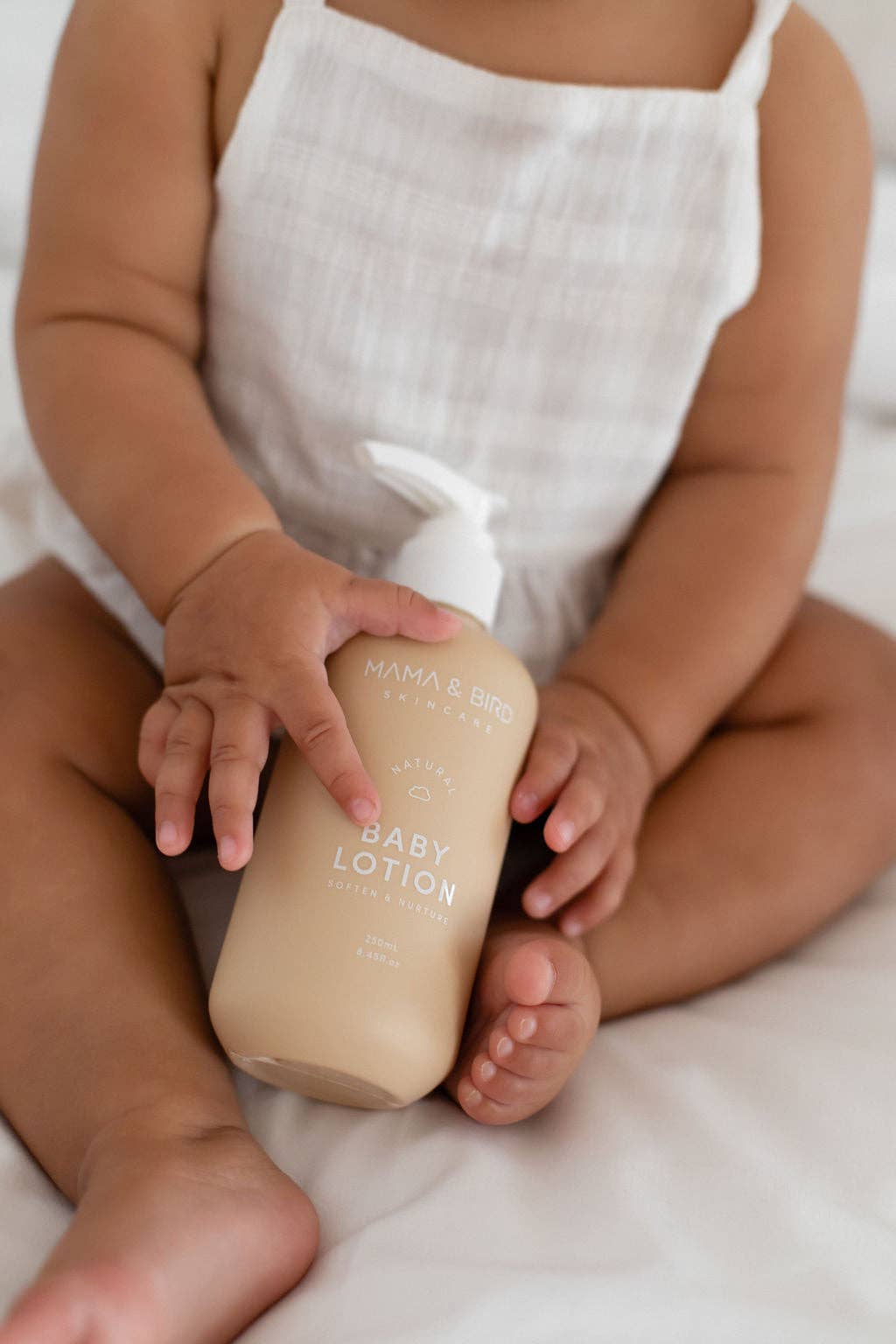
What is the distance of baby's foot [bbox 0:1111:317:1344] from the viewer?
373mm

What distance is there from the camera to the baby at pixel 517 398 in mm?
604

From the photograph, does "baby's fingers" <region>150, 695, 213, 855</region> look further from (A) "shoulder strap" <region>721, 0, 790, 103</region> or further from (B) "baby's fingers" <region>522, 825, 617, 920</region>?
(A) "shoulder strap" <region>721, 0, 790, 103</region>

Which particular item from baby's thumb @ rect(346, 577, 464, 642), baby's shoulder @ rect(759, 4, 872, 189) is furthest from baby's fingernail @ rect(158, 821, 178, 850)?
baby's shoulder @ rect(759, 4, 872, 189)

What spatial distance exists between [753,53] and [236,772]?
0.48 metres

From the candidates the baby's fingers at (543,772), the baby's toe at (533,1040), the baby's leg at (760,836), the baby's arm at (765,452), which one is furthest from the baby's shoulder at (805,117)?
the baby's toe at (533,1040)

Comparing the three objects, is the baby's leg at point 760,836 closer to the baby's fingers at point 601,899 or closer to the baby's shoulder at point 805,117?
the baby's fingers at point 601,899

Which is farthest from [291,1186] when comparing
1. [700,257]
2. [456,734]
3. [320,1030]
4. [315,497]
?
[700,257]

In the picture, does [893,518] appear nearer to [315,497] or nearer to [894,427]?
[894,427]

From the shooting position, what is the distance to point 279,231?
2.30ft

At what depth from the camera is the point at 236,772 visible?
1.60 ft

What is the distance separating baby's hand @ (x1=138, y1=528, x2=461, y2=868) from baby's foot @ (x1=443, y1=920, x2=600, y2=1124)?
3.5 inches

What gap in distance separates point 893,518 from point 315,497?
46 centimetres

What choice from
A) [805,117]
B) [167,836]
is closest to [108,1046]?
[167,836]

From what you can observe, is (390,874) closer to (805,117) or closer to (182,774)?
(182,774)
